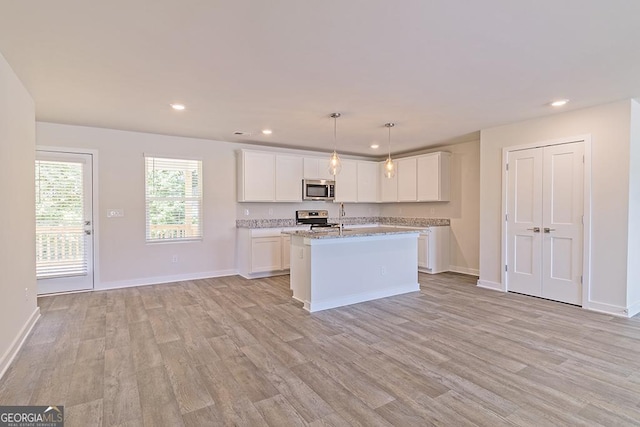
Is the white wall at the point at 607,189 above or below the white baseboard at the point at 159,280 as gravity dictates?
above

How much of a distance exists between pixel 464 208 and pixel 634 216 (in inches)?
101

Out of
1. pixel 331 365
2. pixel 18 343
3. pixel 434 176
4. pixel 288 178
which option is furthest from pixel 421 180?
pixel 18 343

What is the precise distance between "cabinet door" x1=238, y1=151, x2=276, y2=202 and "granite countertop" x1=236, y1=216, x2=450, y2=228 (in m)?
0.51

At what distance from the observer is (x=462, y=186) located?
20.4ft

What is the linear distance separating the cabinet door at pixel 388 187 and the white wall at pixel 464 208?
0.97m

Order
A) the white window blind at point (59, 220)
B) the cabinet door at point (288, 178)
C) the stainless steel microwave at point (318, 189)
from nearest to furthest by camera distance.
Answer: the white window blind at point (59, 220) < the cabinet door at point (288, 178) < the stainless steel microwave at point (318, 189)

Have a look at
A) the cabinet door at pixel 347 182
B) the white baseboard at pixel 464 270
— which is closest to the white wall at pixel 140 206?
the cabinet door at pixel 347 182

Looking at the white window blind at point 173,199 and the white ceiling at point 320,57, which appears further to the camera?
the white window blind at point 173,199

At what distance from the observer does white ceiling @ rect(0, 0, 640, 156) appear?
6.62 ft

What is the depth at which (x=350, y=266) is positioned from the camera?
431cm

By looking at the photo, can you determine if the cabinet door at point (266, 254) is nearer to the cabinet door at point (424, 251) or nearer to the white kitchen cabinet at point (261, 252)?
the white kitchen cabinet at point (261, 252)

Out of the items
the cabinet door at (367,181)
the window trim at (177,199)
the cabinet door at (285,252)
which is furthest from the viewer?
the cabinet door at (367,181)

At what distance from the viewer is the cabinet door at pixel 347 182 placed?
276 inches

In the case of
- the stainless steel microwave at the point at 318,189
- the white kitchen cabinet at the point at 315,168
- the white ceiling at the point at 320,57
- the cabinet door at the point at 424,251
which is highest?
the white ceiling at the point at 320,57
